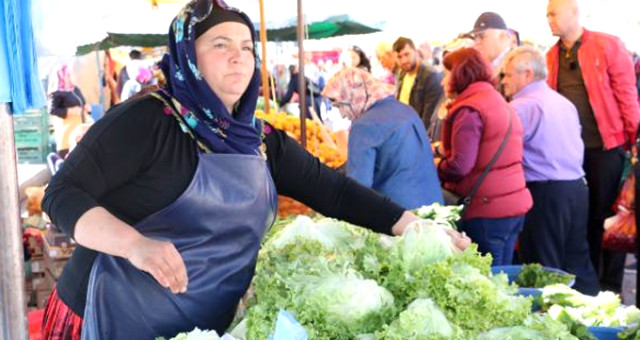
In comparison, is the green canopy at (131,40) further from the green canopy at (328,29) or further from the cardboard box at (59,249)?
the cardboard box at (59,249)

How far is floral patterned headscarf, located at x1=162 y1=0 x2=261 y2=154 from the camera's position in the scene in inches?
89.3

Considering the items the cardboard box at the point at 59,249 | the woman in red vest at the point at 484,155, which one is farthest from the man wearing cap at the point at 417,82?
the cardboard box at the point at 59,249

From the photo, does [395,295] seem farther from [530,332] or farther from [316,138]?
[316,138]

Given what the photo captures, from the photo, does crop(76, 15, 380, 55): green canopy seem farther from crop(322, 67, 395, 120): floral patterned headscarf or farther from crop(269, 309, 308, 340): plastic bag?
crop(269, 309, 308, 340): plastic bag

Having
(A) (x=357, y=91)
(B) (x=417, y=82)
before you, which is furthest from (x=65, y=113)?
(A) (x=357, y=91)

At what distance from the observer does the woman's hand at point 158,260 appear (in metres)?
1.83

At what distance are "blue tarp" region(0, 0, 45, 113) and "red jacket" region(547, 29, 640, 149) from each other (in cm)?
475

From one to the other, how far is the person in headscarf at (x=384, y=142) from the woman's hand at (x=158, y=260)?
8.28 feet

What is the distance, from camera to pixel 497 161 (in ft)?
15.9

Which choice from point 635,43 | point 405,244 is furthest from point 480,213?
point 635,43

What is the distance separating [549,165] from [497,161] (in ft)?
2.05

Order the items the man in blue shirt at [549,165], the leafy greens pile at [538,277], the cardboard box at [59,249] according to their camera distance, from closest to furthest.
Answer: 1. the leafy greens pile at [538,277]
2. the man in blue shirt at [549,165]
3. the cardboard box at [59,249]

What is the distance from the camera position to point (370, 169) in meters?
4.34

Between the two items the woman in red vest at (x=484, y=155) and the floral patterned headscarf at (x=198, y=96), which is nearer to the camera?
the floral patterned headscarf at (x=198, y=96)
